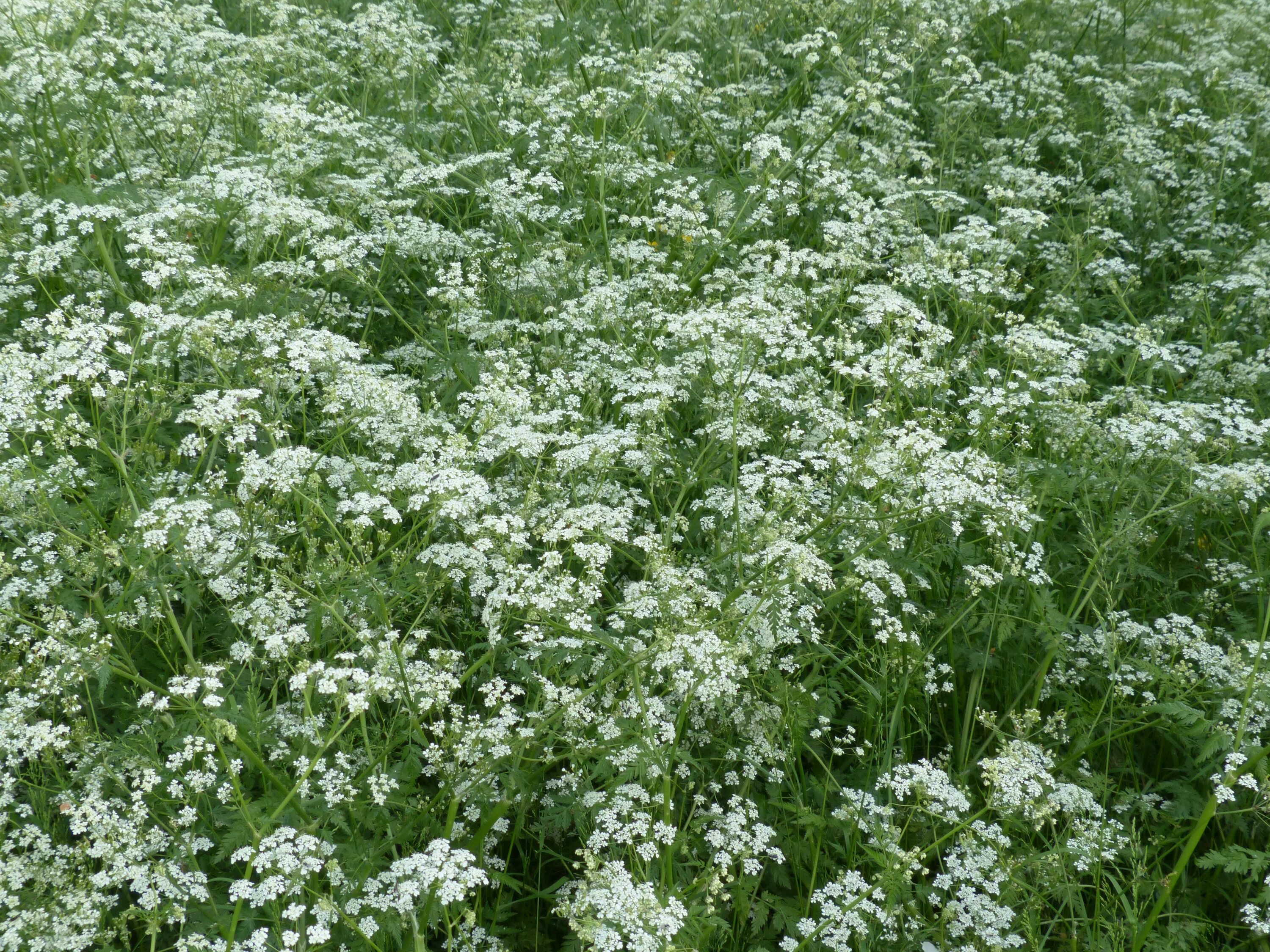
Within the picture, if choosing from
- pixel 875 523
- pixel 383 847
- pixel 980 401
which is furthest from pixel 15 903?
pixel 980 401

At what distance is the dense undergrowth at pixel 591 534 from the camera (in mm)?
3625

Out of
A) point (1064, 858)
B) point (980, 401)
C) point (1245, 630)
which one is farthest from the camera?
point (980, 401)

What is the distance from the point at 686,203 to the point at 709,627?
3976 millimetres

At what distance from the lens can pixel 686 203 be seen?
701 centimetres

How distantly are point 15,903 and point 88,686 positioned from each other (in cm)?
85

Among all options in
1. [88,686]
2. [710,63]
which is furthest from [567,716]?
[710,63]

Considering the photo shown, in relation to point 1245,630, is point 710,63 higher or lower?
higher

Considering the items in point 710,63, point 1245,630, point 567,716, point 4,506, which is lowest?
point 1245,630

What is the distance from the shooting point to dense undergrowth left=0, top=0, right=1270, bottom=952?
3.62 meters

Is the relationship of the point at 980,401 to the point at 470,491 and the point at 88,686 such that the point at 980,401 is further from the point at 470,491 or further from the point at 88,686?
the point at 88,686

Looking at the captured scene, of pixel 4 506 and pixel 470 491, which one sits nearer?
pixel 470 491

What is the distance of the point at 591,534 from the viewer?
4.36 m

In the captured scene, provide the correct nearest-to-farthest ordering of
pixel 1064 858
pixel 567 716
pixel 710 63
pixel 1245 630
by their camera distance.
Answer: pixel 567 716, pixel 1064 858, pixel 1245 630, pixel 710 63

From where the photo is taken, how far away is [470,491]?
12.7 feet
